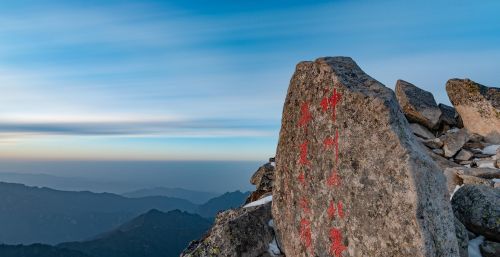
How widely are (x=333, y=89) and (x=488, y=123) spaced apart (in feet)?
50.9

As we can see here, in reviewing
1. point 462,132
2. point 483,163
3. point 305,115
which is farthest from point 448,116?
point 305,115

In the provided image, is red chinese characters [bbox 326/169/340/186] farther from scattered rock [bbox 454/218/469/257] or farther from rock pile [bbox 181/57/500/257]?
scattered rock [bbox 454/218/469/257]

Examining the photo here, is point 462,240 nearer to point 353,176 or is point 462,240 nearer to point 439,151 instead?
point 353,176

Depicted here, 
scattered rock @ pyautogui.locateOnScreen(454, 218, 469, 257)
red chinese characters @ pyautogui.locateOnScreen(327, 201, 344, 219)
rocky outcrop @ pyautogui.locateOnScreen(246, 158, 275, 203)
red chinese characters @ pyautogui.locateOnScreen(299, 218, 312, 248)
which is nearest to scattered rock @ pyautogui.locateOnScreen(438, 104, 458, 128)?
rocky outcrop @ pyautogui.locateOnScreen(246, 158, 275, 203)

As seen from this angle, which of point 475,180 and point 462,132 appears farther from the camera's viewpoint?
point 462,132

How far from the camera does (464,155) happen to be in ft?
68.3

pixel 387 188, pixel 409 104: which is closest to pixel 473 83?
pixel 409 104

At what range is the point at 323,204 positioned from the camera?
37.7ft

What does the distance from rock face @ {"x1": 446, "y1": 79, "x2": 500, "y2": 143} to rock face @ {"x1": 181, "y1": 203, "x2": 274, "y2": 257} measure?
48.9 feet

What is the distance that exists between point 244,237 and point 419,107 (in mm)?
15336

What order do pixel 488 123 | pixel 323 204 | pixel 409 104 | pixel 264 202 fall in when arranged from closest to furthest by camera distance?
1. pixel 323 204
2. pixel 264 202
3. pixel 488 123
4. pixel 409 104

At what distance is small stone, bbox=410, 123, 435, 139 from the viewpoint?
76.7 ft

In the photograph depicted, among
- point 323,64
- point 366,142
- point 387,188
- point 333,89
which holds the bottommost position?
point 387,188

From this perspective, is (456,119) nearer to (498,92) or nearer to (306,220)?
(498,92)
